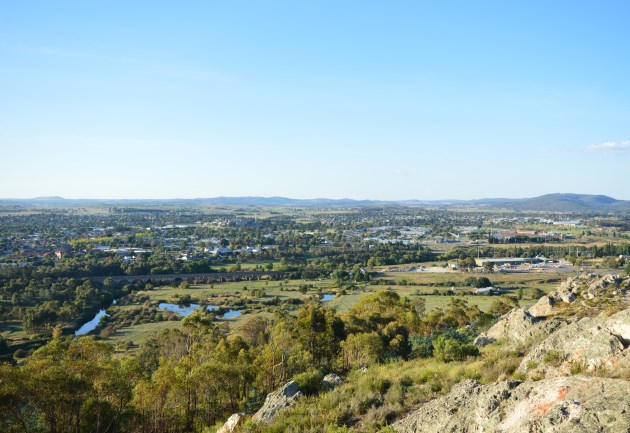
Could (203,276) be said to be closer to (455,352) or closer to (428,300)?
(428,300)

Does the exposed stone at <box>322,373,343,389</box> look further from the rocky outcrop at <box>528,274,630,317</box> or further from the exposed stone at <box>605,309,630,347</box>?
the rocky outcrop at <box>528,274,630,317</box>

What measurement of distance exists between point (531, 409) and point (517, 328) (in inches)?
608

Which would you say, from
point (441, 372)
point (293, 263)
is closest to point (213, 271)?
point (293, 263)

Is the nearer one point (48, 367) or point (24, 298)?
point (48, 367)

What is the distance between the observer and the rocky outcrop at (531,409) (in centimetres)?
674

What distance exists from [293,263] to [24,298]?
167ft

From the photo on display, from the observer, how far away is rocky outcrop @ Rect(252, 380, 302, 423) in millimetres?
12984

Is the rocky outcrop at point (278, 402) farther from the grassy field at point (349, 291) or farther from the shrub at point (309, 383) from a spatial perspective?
the grassy field at point (349, 291)

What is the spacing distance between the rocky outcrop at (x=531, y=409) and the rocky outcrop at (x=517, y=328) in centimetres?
1058

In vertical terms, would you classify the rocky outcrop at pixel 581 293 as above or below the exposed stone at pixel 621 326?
below

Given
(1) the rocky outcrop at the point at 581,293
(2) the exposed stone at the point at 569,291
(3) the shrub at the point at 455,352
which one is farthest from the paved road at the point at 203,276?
(3) the shrub at the point at 455,352

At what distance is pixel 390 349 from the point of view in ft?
78.5

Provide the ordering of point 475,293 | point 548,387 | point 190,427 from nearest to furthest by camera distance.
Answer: point 548,387 < point 190,427 < point 475,293

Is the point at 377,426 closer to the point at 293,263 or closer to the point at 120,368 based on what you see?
the point at 120,368
